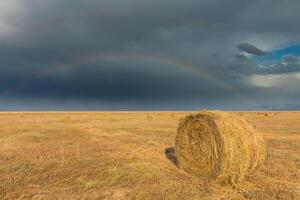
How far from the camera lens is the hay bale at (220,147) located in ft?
35.7

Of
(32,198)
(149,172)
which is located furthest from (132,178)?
(32,198)

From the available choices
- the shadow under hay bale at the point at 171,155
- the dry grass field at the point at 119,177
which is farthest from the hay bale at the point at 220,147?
the shadow under hay bale at the point at 171,155

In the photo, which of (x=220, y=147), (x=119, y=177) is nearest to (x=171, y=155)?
(x=220, y=147)

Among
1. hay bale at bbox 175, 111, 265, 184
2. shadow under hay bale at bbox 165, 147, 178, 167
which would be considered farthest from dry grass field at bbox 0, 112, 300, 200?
hay bale at bbox 175, 111, 265, 184

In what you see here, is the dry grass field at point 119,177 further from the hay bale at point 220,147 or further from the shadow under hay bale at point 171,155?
the hay bale at point 220,147

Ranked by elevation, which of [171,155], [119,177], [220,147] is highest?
[220,147]

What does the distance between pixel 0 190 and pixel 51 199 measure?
167 cm

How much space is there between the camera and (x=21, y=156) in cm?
1488

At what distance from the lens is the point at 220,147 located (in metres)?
11.2

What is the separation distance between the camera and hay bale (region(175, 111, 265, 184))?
10891mm

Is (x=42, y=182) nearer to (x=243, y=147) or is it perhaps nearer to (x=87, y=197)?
(x=87, y=197)

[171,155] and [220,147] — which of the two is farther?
[171,155]

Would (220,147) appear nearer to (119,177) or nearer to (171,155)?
(119,177)

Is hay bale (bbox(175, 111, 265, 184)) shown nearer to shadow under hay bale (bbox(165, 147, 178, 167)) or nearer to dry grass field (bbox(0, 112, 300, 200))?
dry grass field (bbox(0, 112, 300, 200))
